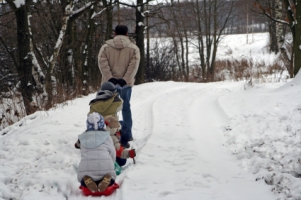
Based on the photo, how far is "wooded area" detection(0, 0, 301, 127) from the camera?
30.8 ft

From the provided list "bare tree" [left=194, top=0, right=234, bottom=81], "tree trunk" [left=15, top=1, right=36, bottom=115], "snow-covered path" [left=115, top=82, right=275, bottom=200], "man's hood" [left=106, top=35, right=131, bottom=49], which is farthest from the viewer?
"bare tree" [left=194, top=0, right=234, bottom=81]

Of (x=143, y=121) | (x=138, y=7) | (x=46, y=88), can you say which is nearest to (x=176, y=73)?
(x=138, y=7)

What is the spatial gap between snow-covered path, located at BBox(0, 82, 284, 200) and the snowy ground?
0.01 m

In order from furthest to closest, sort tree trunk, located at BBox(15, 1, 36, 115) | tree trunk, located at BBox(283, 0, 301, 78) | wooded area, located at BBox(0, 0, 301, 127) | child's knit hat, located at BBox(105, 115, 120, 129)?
wooded area, located at BBox(0, 0, 301, 127)
tree trunk, located at BBox(15, 1, 36, 115)
tree trunk, located at BBox(283, 0, 301, 78)
child's knit hat, located at BBox(105, 115, 120, 129)

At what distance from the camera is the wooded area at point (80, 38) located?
940cm

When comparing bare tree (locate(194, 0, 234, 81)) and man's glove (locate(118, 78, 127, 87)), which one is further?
bare tree (locate(194, 0, 234, 81))

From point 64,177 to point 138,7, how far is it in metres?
13.4

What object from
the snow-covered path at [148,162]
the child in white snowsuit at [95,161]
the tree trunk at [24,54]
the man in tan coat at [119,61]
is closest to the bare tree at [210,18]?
the tree trunk at [24,54]

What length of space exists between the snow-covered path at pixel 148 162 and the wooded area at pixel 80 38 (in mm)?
2626

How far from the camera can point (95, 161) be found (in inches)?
149

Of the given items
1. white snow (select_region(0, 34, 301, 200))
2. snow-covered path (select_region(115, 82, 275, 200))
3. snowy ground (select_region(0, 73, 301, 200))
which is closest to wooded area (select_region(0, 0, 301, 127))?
white snow (select_region(0, 34, 301, 200))

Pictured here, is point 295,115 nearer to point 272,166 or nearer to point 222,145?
point 222,145

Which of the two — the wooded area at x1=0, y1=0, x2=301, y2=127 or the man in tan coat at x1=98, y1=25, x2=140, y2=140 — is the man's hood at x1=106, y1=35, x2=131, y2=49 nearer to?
the man in tan coat at x1=98, y1=25, x2=140, y2=140

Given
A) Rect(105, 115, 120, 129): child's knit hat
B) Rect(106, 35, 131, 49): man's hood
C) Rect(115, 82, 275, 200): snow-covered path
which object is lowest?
Rect(115, 82, 275, 200): snow-covered path
